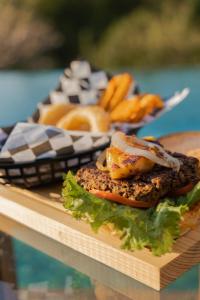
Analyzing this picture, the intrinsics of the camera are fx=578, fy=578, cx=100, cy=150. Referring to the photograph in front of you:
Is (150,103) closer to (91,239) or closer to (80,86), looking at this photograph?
(80,86)

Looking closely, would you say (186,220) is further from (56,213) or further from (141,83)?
(141,83)

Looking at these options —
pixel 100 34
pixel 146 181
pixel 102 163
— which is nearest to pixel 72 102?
pixel 102 163

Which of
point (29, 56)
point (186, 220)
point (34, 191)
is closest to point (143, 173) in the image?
point (186, 220)

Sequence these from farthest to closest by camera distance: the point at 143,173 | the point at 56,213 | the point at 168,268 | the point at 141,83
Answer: the point at 141,83 < the point at 56,213 < the point at 143,173 < the point at 168,268

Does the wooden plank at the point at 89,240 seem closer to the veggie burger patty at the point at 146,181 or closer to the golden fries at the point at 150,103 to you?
the veggie burger patty at the point at 146,181

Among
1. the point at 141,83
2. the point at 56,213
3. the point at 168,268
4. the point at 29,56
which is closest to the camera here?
the point at 168,268

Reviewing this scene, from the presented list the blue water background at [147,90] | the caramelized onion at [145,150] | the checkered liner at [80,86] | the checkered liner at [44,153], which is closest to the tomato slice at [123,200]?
the caramelized onion at [145,150]
